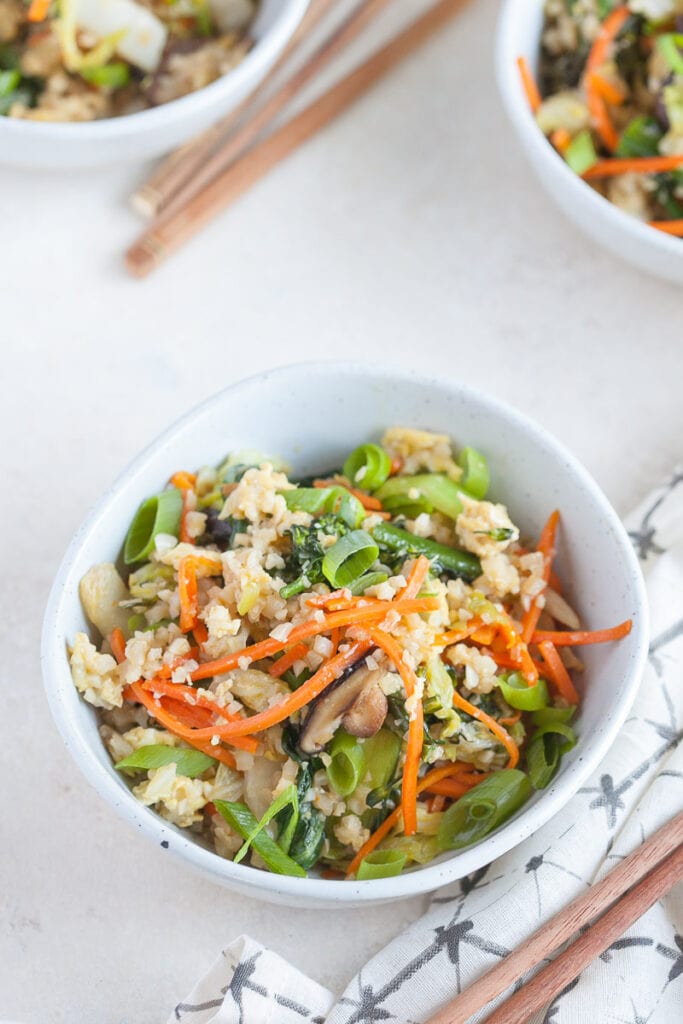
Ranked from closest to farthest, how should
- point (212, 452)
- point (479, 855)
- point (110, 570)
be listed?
point (479, 855) < point (110, 570) < point (212, 452)

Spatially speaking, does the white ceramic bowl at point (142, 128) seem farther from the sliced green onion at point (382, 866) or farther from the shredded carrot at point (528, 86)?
the sliced green onion at point (382, 866)

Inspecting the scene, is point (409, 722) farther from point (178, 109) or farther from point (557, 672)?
point (178, 109)

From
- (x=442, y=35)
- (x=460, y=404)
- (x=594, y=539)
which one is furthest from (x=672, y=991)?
(x=442, y=35)

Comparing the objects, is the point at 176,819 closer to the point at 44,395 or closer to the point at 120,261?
the point at 44,395

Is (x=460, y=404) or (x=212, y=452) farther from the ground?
(x=460, y=404)

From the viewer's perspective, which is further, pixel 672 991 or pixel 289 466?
pixel 289 466

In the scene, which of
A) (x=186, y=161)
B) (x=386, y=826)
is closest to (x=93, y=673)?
(x=386, y=826)

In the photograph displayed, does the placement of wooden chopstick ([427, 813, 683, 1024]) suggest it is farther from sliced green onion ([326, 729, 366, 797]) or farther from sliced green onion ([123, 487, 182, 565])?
sliced green onion ([123, 487, 182, 565])

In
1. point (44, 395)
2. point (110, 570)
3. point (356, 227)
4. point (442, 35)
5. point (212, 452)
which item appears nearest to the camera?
point (110, 570)
